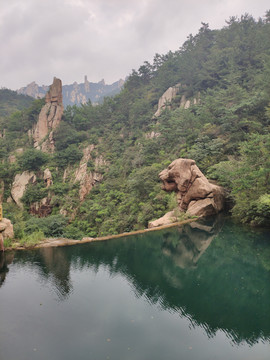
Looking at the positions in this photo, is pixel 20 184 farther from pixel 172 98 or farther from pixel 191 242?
pixel 191 242

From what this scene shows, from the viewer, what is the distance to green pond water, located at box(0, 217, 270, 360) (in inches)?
176

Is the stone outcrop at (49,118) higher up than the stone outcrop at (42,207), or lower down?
higher up

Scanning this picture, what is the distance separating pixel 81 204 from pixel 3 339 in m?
22.1

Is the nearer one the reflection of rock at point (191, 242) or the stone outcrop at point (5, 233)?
the reflection of rock at point (191, 242)

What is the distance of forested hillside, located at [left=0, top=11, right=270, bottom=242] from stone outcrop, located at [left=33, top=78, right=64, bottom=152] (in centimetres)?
126

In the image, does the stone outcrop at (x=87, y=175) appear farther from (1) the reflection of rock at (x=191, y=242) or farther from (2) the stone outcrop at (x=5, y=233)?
(1) the reflection of rock at (x=191, y=242)

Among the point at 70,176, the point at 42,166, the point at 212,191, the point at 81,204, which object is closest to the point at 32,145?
the point at 42,166

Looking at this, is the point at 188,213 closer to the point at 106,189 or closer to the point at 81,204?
the point at 106,189

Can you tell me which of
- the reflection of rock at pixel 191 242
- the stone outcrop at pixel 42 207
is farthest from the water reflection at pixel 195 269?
the stone outcrop at pixel 42 207

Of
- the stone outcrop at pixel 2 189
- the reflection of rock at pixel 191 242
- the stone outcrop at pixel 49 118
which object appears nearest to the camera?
the reflection of rock at pixel 191 242

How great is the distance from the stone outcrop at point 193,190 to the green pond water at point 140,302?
4.58 meters

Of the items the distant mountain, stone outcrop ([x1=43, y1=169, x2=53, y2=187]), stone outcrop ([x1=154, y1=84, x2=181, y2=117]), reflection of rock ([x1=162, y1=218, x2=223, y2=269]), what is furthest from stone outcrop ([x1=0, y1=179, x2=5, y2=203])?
the distant mountain

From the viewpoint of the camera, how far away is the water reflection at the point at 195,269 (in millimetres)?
5352

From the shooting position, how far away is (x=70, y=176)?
3025cm
